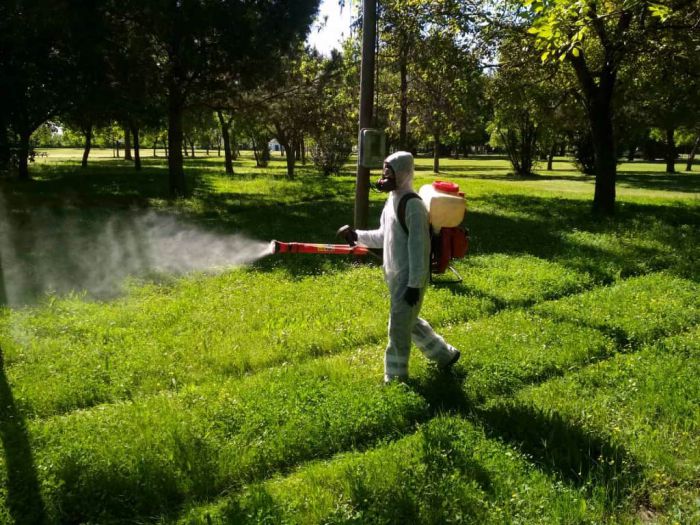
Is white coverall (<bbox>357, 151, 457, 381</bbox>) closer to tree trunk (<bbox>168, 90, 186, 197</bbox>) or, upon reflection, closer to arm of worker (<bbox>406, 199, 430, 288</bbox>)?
arm of worker (<bbox>406, 199, 430, 288</bbox>)

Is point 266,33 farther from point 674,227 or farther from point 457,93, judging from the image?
point 674,227

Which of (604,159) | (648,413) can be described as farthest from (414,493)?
(604,159)

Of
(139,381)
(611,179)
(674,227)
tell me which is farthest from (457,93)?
(139,381)

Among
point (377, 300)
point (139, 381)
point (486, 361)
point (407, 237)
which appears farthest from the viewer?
point (377, 300)

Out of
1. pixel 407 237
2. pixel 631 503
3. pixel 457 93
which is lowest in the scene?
pixel 631 503

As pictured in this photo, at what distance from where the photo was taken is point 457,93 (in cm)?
1684

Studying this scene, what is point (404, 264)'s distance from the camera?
510cm

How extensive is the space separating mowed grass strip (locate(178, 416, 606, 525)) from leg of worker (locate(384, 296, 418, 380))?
1.07m

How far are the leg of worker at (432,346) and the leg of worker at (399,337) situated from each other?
0.36 metres

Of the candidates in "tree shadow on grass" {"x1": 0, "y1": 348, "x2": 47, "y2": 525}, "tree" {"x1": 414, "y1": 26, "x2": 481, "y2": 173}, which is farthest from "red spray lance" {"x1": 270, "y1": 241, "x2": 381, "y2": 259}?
"tree" {"x1": 414, "y1": 26, "x2": 481, "y2": 173}

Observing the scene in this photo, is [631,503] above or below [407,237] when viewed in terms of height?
below

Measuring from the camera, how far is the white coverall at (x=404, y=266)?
490 centimetres

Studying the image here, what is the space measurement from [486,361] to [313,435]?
2243mm

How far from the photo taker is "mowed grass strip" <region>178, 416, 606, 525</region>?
3.52 metres
